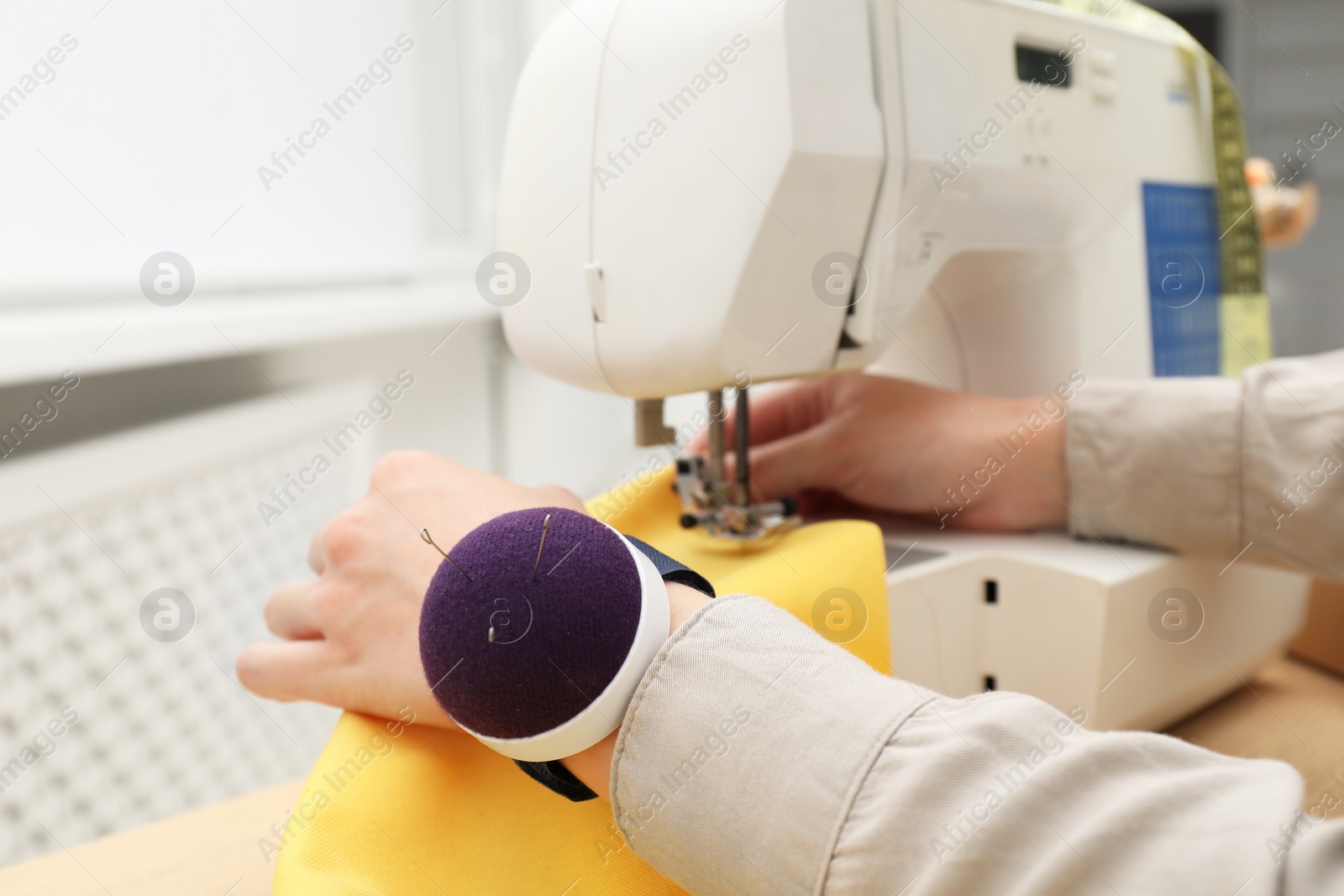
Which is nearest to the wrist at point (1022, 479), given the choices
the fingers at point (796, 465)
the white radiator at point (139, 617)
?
the fingers at point (796, 465)

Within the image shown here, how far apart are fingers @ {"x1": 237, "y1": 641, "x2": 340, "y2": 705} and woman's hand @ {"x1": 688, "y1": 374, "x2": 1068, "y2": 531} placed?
41 centimetres

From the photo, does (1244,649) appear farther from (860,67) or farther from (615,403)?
(615,403)

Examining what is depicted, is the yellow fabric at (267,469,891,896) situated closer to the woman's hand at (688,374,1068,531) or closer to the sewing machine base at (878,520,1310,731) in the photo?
the sewing machine base at (878,520,1310,731)

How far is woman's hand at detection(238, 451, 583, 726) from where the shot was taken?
531mm

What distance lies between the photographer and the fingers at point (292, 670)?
22.0 inches

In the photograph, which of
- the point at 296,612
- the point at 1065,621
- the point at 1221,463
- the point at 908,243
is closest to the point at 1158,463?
the point at 1221,463

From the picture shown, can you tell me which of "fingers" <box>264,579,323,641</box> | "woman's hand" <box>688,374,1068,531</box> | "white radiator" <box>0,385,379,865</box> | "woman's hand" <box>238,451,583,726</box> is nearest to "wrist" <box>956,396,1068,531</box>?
"woman's hand" <box>688,374,1068,531</box>

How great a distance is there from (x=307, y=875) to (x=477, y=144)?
198cm

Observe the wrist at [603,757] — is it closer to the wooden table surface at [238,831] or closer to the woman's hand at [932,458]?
the wooden table surface at [238,831]

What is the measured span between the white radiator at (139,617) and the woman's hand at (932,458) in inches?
28.7

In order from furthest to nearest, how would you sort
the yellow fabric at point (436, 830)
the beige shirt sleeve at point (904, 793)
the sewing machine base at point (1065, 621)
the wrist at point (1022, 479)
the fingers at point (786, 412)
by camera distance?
the fingers at point (786, 412) → the wrist at point (1022, 479) → the sewing machine base at point (1065, 621) → the yellow fabric at point (436, 830) → the beige shirt sleeve at point (904, 793)

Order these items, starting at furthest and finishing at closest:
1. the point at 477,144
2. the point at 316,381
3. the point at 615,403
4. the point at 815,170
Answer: the point at 615,403 → the point at 477,144 → the point at 316,381 → the point at 815,170

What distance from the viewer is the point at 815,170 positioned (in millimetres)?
625

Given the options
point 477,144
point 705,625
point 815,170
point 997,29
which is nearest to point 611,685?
point 705,625
